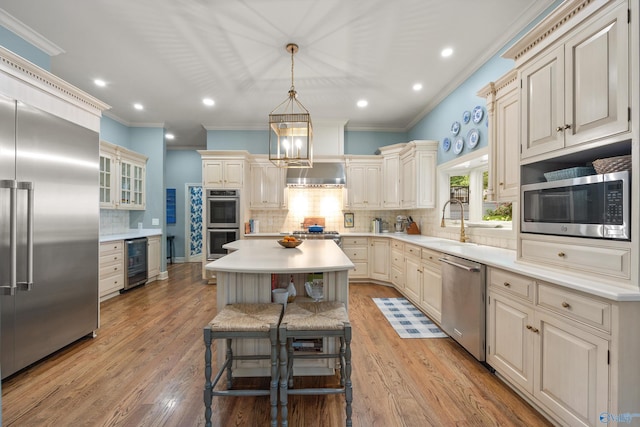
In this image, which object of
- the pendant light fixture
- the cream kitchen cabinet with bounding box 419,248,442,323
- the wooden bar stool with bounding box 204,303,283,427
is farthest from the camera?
the cream kitchen cabinet with bounding box 419,248,442,323

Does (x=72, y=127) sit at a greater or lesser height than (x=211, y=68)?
lesser

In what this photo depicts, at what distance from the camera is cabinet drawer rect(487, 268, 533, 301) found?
1.83 metres

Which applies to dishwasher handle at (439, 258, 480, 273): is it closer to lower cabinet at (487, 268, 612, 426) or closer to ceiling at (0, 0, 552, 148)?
lower cabinet at (487, 268, 612, 426)

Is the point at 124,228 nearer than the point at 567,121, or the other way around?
the point at 567,121

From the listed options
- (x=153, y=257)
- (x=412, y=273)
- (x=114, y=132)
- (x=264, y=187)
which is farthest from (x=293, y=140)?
(x=114, y=132)

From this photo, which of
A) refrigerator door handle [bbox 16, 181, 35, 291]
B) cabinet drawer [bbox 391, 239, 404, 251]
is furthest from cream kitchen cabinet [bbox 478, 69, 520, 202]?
refrigerator door handle [bbox 16, 181, 35, 291]

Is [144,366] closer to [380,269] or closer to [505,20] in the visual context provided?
[380,269]

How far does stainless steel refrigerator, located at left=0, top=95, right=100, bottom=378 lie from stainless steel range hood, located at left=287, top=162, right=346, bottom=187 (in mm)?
3092

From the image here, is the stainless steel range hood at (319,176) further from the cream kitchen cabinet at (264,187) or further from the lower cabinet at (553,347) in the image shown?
the lower cabinet at (553,347)

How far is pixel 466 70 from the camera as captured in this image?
139 inches

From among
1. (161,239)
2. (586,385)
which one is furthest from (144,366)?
(161,239)

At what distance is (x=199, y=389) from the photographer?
6.73 ft

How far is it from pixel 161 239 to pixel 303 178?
3.04 meters

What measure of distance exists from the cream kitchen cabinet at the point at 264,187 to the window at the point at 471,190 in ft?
9.73
